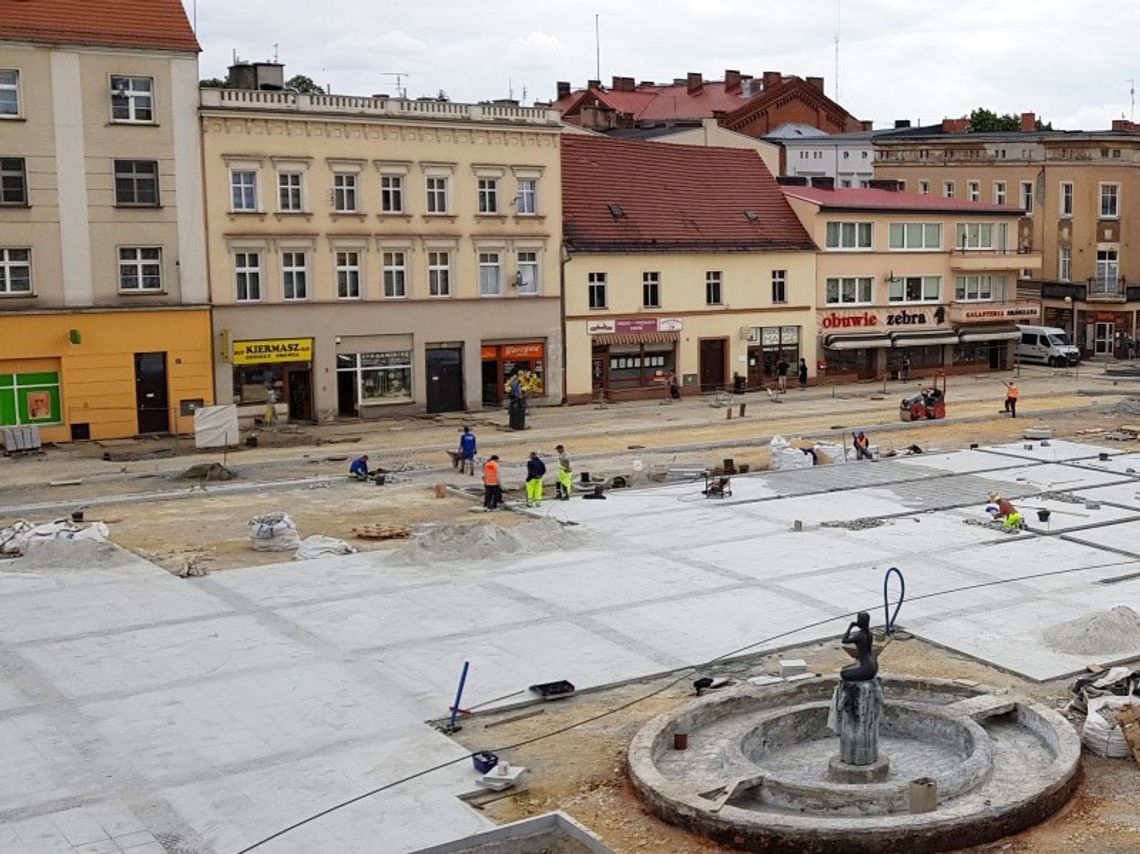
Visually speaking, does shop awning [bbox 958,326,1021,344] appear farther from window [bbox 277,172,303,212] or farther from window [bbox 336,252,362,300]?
window [bbox 277,172,303,212]

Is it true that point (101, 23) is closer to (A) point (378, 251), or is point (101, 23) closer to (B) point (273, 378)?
(A) point (378, 251)

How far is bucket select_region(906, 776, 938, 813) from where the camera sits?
51.3 ft

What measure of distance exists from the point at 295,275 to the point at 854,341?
24.5 metres

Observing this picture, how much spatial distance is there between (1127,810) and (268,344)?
3702cm

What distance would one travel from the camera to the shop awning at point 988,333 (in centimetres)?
6650

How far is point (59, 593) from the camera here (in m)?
26.3

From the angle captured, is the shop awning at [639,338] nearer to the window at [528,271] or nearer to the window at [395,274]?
the window at [528,271]

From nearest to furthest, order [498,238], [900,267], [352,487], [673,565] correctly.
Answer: [673,565] → [352,487] → [498,238] → [900,267]

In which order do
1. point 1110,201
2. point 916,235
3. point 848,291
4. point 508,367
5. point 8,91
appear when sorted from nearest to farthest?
point 8,91 → point 508,367 → point 848,291 → point 916,235 → point 1110,201

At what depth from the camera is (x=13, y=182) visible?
44531 millimetres

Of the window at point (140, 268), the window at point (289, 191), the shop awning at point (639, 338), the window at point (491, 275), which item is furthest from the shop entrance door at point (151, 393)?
the shop awning at point (639, 338)

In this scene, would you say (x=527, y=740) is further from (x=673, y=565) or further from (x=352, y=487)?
(x=352, y=487)

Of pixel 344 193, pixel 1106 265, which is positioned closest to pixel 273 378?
pixel 344 193

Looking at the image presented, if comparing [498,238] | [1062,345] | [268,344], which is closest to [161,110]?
[268,344]
